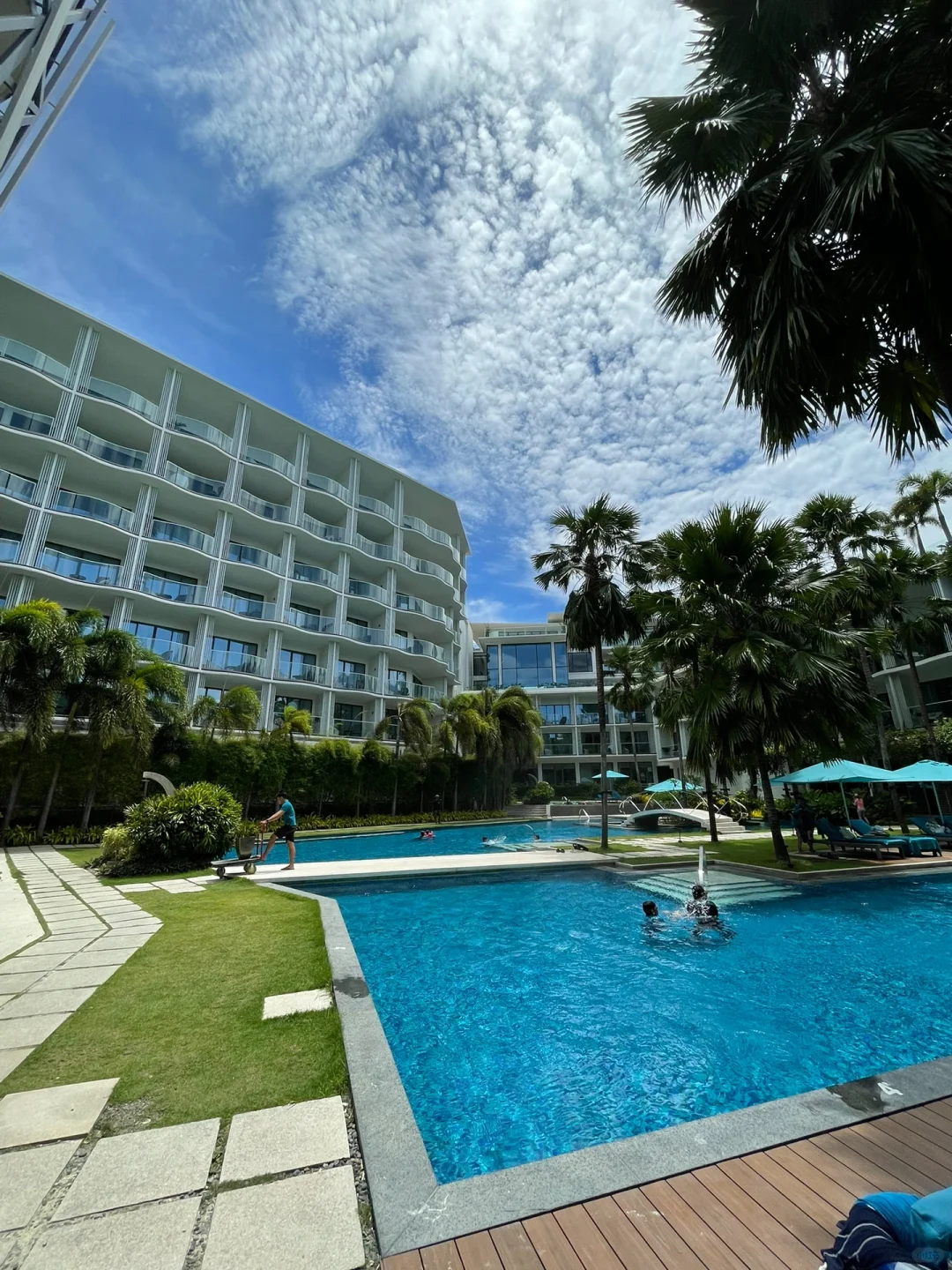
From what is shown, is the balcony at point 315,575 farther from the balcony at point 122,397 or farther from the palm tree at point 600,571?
the palm tree at point 600,571

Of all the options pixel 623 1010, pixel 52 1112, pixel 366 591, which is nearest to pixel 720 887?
pixel 623 1010

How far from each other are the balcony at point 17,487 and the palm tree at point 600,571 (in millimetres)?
21210

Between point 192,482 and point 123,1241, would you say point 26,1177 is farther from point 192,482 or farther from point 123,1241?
point 192,482

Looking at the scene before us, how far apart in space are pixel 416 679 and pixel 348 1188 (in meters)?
35.3

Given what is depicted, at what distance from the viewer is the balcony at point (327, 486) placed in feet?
101

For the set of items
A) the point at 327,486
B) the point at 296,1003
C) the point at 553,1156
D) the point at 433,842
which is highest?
the point at 327,486

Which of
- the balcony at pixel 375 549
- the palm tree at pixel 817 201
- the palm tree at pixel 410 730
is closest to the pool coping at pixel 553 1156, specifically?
the palm tree at pixel 817 201

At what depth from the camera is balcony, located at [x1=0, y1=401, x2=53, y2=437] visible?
2106cm

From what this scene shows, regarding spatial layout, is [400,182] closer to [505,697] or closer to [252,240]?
[252,240]

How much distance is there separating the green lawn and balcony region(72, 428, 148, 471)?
24570 mm

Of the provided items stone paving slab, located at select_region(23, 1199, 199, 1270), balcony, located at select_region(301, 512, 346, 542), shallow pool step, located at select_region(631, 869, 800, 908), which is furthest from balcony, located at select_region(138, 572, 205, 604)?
stone paving slab, located at select_region(23, 1199, 199, 1270)

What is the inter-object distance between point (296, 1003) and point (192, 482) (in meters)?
27.5

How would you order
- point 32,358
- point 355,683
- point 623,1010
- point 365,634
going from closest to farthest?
point 623,1010 → point 32,358 → point 355,683 → point 365,634

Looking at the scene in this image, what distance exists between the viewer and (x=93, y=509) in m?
22.8
